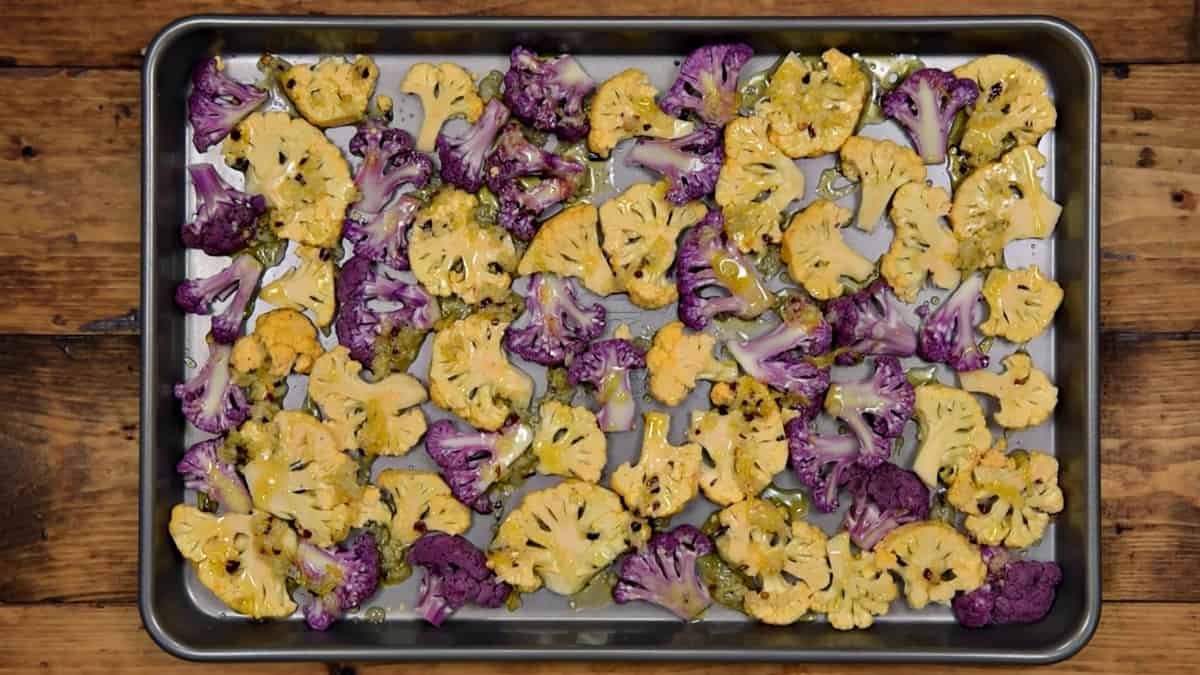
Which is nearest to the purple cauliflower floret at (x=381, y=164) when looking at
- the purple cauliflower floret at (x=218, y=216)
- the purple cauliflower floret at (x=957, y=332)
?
the purple cauliflower floret at (x=218, y=216)

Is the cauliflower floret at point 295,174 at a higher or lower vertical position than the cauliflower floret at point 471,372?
higher

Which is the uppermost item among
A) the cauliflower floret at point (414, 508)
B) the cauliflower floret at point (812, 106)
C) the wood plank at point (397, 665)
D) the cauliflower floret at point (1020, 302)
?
the cauliflower floret at point (812, 106)

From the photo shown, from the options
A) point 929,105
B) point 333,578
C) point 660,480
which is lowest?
point 333,578

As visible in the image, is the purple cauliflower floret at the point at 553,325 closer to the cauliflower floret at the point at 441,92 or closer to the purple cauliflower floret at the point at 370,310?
the purple cauliflower floret at the point at 370,310

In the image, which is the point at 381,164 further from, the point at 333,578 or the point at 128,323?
the point at 333,578

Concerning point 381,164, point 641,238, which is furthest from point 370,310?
point 641,238

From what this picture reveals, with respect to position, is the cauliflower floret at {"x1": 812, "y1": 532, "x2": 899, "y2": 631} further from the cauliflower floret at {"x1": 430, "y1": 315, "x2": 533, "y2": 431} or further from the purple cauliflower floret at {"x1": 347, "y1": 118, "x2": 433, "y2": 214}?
the purple cauliflower floret at {"x1": 347, "y1": 118, "x2": 433, "y2": 214}
